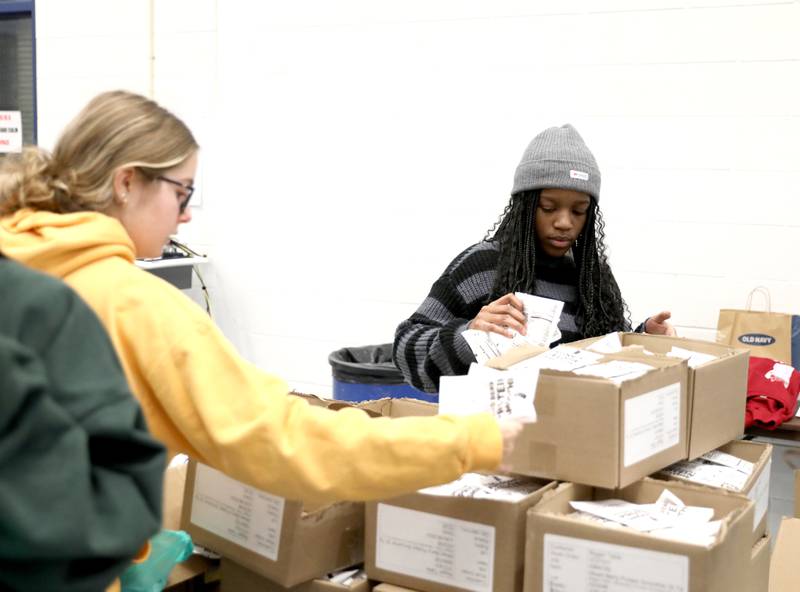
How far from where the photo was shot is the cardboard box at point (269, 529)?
1.44 m

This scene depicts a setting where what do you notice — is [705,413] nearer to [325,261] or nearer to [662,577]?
[662,577]

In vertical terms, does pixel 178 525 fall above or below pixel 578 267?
below

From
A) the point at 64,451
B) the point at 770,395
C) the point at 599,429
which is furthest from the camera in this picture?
the point at 770,395

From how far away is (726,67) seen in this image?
3.35 meters

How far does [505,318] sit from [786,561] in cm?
75

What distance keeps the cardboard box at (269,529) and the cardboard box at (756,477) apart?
1.83ft

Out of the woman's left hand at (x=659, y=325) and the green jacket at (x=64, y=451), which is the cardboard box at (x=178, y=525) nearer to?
the green jacket at (x=64, y=451)

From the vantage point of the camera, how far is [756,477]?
1579 millimetres

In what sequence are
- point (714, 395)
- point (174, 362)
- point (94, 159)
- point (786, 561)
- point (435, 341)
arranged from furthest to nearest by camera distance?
point (435, 341) < point (786, 561) < point (714, 395) < point (94, 159) < point (174, 362)

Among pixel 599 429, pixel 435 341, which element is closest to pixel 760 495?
pixel 599 429

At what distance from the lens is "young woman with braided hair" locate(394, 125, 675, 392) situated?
2178 millimetres

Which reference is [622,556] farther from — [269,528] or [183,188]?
[183,188]

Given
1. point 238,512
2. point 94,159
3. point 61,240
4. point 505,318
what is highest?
point 94,159

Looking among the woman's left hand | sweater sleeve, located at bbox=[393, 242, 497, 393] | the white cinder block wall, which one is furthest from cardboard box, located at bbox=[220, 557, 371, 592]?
the white cinder block wall
